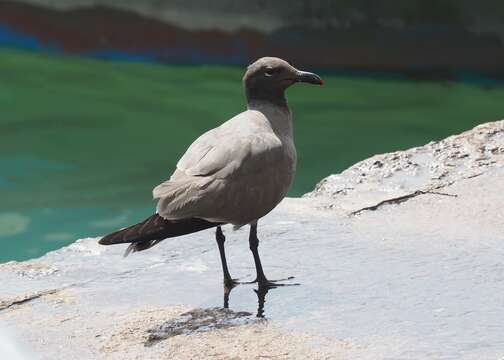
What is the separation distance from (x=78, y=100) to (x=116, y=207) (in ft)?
7.67

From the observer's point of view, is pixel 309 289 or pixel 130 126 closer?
pixel 309 289

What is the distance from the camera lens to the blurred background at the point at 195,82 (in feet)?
24.9

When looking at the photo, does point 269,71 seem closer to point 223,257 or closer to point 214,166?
point 214,166

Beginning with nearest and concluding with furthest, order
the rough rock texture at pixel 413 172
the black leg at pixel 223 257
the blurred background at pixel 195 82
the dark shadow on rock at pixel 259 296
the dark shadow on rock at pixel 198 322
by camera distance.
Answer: the dark shadow on rock at pixel 198 322 → the dark shadow on rock at pixel 259 296 → the black leg at pixel 223 257 → the rough rock texture at pixel 413 172 → the blurred background at pixel 195 82

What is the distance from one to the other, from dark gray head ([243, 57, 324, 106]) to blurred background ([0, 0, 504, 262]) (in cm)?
329

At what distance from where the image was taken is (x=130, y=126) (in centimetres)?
850

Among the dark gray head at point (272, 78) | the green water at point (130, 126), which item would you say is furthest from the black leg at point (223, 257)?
the green water at point (130, 126)

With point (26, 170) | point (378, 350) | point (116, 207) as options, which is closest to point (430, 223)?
point (378, 350)

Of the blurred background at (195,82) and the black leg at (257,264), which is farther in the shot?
the blurred background at (195,82)

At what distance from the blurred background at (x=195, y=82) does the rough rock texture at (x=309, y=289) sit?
2.76 m

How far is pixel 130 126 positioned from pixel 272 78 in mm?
4960

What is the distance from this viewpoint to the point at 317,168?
765 centimetres

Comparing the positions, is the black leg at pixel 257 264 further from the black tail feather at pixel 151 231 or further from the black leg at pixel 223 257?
the black tail feather at pixel 151 231

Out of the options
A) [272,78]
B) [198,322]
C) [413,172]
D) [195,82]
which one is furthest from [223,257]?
[195,82]
